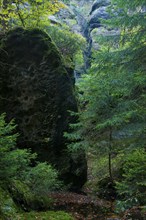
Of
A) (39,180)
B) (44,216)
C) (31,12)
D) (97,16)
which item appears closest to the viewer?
(44,216)

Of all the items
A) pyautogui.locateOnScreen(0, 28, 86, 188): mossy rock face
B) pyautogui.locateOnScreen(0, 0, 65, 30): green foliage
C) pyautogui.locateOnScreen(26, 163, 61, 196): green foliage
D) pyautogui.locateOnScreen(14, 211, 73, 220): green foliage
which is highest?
pyautogui.locateOnScreen(0, 0, 65, 30): green foliage

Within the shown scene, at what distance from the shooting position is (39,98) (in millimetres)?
11000

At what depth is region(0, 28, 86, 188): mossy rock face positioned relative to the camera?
10.9m

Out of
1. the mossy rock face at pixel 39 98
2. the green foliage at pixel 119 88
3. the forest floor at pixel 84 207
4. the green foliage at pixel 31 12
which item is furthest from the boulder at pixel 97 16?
the forest floor at pixel 84 207

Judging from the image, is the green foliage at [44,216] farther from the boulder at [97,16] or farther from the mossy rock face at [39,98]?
the boulder at [97,16]

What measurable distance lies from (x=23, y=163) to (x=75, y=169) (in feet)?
16.5

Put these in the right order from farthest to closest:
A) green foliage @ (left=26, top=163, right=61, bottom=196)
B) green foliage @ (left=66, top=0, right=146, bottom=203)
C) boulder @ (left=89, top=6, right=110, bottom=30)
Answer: boulder @ (left=89, top=6, right=110, bottom=30), green foliage @ (left=66, top=0, right=146, bottom=203), green foliage @ (left=26, top=163, right=61, bottom=196)

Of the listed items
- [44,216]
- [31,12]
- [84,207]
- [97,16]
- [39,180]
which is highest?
[97,16]

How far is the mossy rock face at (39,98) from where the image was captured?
35.7ft

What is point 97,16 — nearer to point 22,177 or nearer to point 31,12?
point 31,12

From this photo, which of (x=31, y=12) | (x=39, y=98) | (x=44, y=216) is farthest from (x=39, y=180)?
(x=31, y=12)

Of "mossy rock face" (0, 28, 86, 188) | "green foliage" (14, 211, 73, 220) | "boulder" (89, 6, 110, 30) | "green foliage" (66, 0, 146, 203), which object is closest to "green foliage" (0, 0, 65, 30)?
"mossy rock face" (0, 28, 86, 188)

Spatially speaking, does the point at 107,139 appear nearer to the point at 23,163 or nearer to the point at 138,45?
the point at 138,45

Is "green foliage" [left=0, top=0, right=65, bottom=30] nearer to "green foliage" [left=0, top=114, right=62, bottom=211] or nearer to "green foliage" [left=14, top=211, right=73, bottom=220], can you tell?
"green foliage" [left=0, top=114, right=62, bottom=211]
